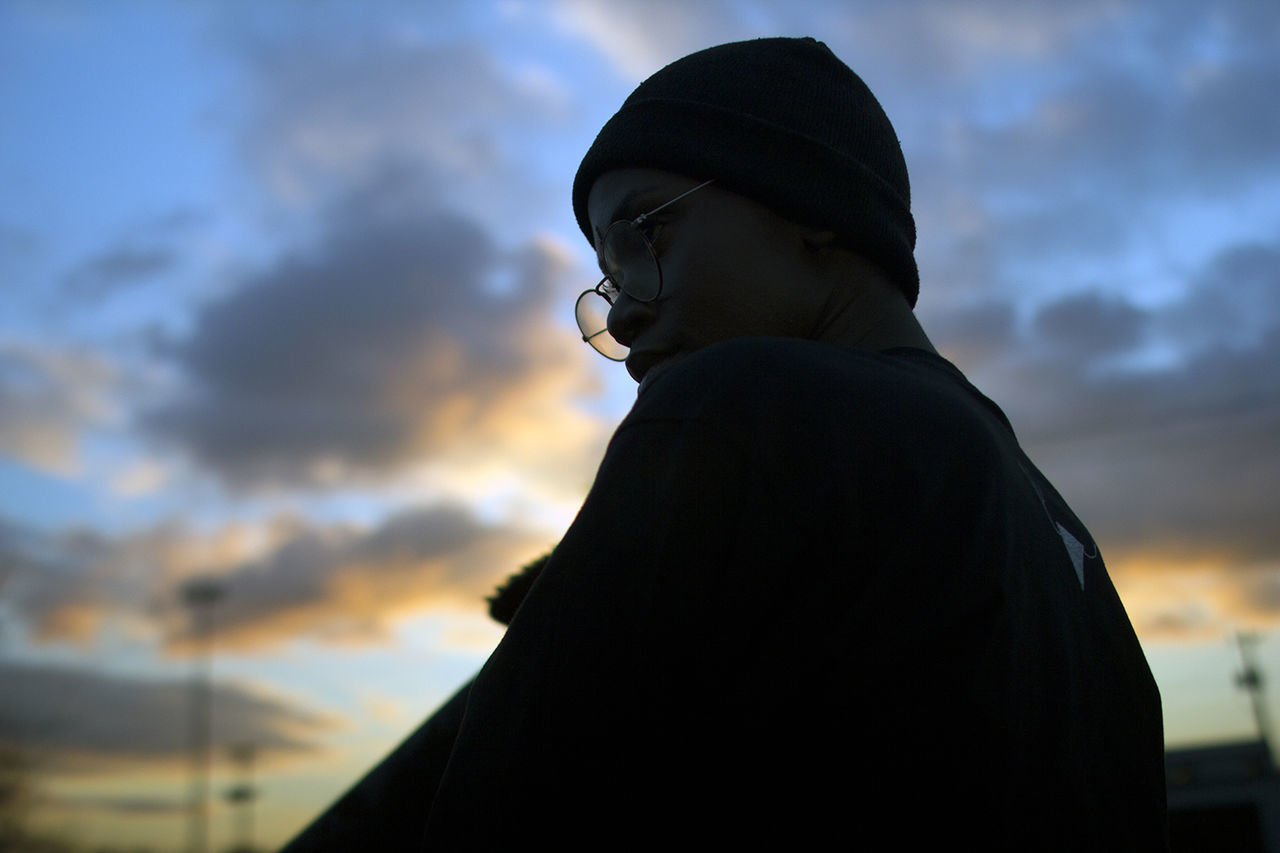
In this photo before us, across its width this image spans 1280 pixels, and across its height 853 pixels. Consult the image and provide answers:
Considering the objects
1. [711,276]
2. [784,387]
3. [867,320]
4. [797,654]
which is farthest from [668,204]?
[797,654]

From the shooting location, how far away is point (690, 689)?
1034 mm

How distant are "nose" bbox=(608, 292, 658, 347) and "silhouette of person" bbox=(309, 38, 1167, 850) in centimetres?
70

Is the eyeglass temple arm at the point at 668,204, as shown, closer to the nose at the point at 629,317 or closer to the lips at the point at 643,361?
the nose at the point at 629,317

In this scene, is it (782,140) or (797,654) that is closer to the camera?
(797,654)

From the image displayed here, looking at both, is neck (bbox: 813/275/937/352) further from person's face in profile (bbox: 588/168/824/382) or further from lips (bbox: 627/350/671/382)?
lips (bbox: 627/350/671/382)

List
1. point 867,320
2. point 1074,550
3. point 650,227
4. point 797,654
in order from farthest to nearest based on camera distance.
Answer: point 650,227, point 867,320, point 1074,550, point 797,654

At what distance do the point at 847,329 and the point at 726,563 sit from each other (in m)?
0.85

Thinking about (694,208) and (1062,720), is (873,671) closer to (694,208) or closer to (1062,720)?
(1062,720)

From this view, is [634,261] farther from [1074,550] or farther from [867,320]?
[1074,550]

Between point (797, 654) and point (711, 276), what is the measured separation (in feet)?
2.97

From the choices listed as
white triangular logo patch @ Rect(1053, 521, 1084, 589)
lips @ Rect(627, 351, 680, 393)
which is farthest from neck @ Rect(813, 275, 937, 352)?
white triangular logo patch @ Rect(1053, 521, 1084, 589)

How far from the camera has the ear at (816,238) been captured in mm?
1894

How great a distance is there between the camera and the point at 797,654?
1.05 metres

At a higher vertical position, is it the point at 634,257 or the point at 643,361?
the point at 634,257
